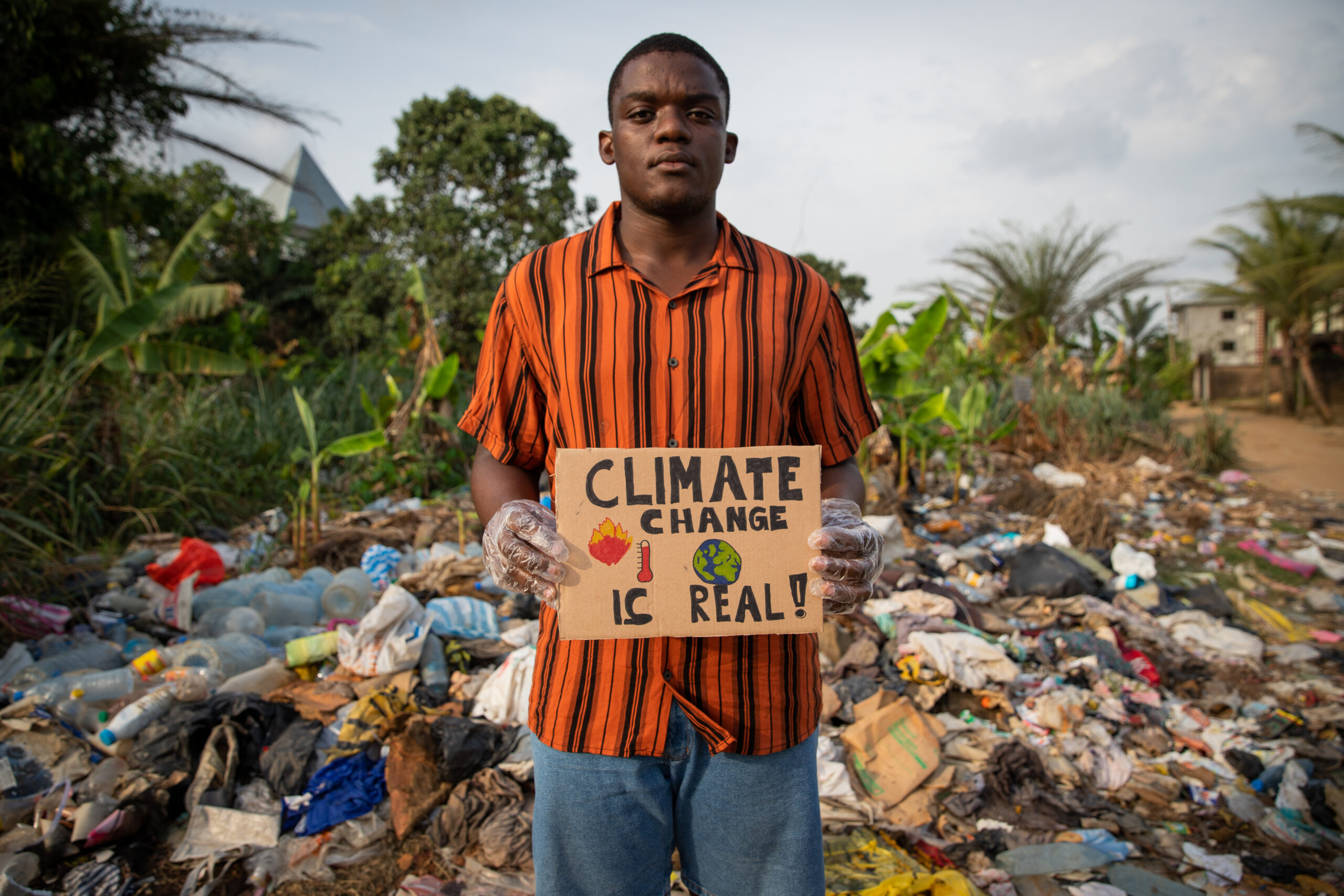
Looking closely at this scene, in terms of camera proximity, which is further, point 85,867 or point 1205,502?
point 1205,502

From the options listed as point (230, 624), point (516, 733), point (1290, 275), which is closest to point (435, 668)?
point (516, 733)

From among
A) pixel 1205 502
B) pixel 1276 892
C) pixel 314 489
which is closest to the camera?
pixel 1276 892

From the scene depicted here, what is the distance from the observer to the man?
4.11 feet

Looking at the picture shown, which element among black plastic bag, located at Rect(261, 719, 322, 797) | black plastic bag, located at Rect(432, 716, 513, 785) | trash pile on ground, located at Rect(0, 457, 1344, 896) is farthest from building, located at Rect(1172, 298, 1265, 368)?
black plastic bag, located at Rect(261, 719, 322, 797)

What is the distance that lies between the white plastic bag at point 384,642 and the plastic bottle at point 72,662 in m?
1.13

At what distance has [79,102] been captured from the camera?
27.2 feet

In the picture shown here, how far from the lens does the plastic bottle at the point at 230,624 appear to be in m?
3.72

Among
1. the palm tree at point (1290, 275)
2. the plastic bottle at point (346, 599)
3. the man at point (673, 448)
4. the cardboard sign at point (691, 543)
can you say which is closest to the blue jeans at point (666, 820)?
the man at point (673, 448)

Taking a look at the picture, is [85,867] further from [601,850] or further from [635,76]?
[635,76]

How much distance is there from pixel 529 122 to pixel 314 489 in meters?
8.36

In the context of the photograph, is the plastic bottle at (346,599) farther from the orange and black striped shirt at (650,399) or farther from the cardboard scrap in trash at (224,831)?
the orange and black striped shirt at (650,399)

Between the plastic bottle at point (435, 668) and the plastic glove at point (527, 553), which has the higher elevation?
the plastic glove at point (527, 553)

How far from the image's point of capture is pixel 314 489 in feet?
16.6

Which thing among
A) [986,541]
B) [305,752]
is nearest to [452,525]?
[305,752]
